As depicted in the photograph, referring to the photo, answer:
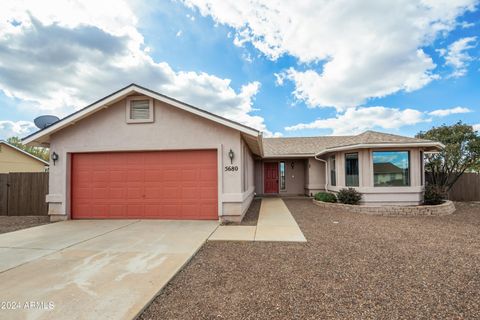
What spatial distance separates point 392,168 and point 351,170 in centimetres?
152

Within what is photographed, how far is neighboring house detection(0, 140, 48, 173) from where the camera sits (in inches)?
574

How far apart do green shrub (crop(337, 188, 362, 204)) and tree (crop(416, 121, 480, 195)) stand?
528 centimetres

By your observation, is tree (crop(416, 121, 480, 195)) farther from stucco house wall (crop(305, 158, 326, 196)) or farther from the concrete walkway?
the concrete walkway

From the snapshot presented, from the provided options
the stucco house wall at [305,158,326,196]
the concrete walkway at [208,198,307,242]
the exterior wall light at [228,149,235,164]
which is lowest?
the concrete walkway at [208,198,307,242]

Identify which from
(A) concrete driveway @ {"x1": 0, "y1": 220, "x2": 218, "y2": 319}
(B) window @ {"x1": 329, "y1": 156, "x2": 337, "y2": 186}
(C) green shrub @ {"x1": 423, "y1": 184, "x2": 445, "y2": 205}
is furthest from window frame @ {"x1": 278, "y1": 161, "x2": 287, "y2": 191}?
(A) concrete driveway @ {"x1": 0, "y1": 220, "x2": 218, "y2": 319}

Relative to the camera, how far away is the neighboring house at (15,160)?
574 inches

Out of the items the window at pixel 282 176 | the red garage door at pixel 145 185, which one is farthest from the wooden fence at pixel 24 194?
the window at pixel 282 176

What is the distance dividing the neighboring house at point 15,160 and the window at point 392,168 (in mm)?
21542

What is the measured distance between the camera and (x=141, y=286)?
2.99 meters

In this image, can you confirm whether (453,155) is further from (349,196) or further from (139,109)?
(139,109)

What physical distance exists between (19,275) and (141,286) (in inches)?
81.4

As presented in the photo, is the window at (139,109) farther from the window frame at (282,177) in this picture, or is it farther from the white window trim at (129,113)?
the window frame at (282,177)

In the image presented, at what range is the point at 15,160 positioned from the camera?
1545cm

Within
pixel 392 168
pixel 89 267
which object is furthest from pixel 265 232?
pixel 392 168
